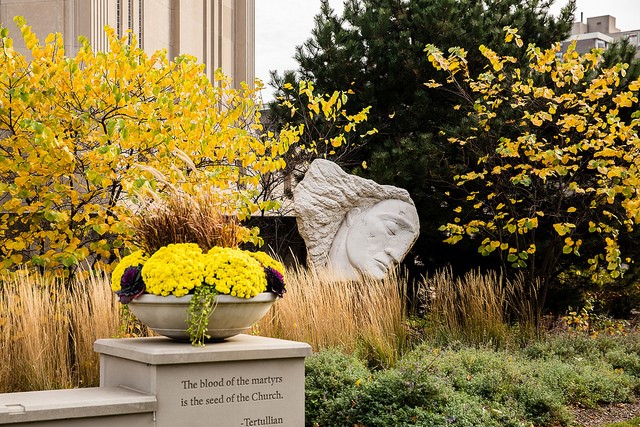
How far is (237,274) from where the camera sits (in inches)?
188

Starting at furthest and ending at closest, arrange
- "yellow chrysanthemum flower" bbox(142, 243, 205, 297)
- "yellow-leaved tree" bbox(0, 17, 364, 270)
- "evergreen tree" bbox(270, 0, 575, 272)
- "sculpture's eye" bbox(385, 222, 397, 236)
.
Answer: "evergreen tree" bbox(270, 0, 575, 272), "sculpture's eye" bbox(385, 222, 397, 236), "yellow-leaved tree" bbox(0, 17, 364, 270), "yellow chrysanthemum flower" bbox(142, 243, 205, 297)

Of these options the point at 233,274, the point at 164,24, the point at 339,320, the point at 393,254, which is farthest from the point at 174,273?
the point at 164,24

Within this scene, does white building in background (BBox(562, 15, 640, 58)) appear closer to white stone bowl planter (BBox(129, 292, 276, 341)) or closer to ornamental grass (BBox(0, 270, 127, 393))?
ornamental grass (BBox(0, 270, 127, 393))

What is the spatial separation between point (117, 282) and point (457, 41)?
8401 millimetres

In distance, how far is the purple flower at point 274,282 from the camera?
500 cm

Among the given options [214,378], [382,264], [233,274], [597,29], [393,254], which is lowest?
[214,378]

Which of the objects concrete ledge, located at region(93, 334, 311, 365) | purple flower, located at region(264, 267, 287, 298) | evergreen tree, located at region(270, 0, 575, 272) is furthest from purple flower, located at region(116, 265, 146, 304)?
evergreen tree, located at region(270, 0, 575, 272)

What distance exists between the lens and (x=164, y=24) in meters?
14.9

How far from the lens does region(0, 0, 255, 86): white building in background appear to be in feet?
40.9

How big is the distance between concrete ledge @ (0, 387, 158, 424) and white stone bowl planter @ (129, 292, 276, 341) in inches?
16.9

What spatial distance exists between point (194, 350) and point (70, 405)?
0.71 metres

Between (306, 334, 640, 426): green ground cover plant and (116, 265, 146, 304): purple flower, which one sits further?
(306, 334, 640, 426): green ground cover plant

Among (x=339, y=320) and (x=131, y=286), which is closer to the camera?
(x=131, y=286)

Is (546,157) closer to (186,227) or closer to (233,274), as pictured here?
(186,227)
